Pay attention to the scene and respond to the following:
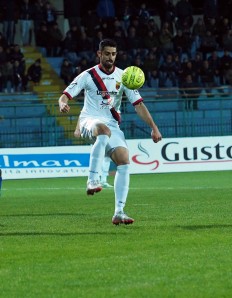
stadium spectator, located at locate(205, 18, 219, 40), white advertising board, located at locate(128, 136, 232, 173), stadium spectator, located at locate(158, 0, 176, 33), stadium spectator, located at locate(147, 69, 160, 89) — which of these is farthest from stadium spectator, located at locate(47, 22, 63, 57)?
white advertising board, located at locate(128, 136, 232, 173)

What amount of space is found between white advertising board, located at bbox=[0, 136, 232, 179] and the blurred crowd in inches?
156

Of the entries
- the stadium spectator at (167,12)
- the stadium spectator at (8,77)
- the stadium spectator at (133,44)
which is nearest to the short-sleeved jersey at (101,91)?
the stadium spectator at (8,77)

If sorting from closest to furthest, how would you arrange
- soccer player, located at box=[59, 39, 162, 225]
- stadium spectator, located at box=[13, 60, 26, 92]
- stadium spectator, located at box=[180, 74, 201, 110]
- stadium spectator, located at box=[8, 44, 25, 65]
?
soccer player, located at box=[59, 39, 162, 225] < stadium spectator, located at box=[180, 74, 201, 110] < stadium spectator, located at box=[13, 60, 26, 92] < stadium spectator, located at box=[8, 44, 25, 65]

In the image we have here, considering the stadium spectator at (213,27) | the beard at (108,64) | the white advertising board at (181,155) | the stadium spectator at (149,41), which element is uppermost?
the beard at (108,64)

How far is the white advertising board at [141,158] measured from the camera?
25297 mm

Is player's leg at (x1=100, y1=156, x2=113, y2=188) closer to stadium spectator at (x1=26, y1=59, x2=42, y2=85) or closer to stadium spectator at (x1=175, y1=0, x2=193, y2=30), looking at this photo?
stadium spectator at (x1=26, y1=59, x2=42, y2=85)

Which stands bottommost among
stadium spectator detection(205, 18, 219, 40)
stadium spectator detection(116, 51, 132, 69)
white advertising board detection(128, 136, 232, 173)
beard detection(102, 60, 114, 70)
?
white advertising board detection(128, 136, 232, 173)

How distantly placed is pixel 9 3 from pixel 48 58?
7.40ft

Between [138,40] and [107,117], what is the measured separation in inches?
822

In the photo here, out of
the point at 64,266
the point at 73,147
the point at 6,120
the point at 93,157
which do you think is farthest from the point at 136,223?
the point at 6,120

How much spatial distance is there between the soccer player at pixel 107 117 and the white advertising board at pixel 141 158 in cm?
1241

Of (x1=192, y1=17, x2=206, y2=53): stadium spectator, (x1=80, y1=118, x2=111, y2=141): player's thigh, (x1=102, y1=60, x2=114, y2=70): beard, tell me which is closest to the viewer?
(x1=80, y1=118, x2=111, y2=141): player's thigh

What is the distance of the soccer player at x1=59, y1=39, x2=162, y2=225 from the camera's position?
40.5ft

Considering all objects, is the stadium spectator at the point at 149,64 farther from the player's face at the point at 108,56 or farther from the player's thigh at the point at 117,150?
the player's thigh at the point at 117,150
